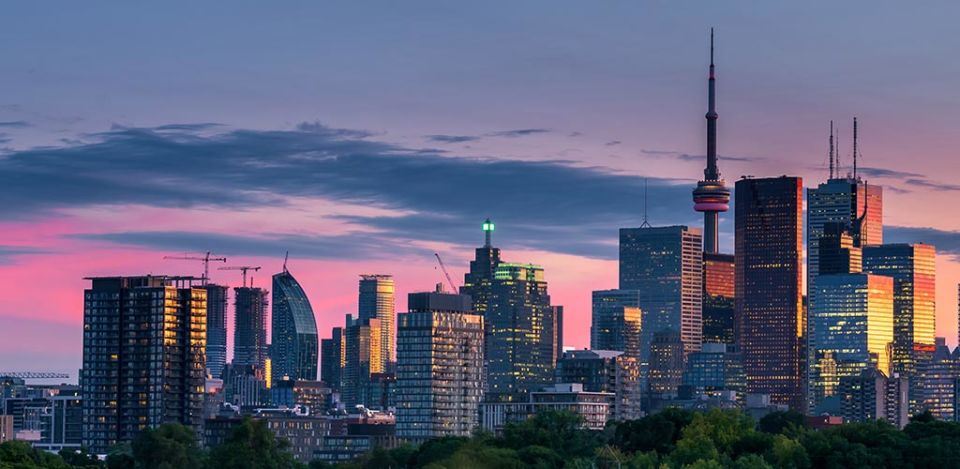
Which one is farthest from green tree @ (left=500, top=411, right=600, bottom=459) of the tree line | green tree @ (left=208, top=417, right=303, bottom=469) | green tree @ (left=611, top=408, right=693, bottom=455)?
green tree @ (left=208, top=417, right=303, bottom=469)

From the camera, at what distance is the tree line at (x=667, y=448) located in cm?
15362

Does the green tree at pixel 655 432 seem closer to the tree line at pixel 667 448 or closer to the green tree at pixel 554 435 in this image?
the tree line at pixel 667 448

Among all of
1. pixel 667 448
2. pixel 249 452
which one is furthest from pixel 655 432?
pixel 249 452

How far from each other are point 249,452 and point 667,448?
40.1m

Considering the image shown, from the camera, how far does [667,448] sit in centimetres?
17750

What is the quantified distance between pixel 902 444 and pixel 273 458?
63.2 m

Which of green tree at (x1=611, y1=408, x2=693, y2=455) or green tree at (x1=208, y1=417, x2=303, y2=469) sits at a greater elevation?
green tree at (x1=611, y1=408, x2=693, y2=455)

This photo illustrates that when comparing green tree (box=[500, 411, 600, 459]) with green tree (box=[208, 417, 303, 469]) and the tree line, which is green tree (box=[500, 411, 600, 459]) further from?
green tree (box=[208, 417, 303, 469])

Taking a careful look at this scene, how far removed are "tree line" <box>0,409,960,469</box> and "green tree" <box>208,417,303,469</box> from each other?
0.09m

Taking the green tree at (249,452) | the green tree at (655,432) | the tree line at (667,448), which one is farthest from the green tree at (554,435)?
the green tree at (249,452)

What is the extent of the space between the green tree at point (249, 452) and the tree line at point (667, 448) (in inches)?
3.7

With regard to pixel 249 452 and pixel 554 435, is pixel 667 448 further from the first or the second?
pixel 249 452

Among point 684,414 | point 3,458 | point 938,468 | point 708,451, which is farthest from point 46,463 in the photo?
point 938,468

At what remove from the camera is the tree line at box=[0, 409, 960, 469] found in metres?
154
